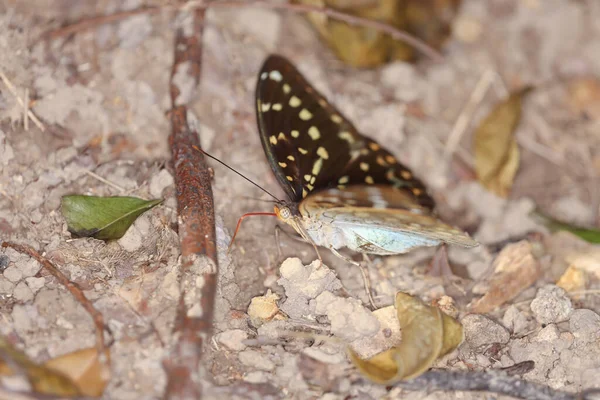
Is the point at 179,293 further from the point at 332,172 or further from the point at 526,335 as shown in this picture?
the point at 526,335

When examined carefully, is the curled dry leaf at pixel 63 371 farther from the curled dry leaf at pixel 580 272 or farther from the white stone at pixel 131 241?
the curled dry leaf at pixel 580 272

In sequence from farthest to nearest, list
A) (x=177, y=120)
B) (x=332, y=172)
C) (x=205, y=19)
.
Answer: (x=205, y=19), (x=332, y=172), (x=177, y=120)

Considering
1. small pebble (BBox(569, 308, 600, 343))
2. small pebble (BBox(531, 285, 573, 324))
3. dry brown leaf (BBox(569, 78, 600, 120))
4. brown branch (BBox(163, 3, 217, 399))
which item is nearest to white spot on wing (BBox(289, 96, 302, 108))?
brown branch (BBox(163, 3, 217, 399))

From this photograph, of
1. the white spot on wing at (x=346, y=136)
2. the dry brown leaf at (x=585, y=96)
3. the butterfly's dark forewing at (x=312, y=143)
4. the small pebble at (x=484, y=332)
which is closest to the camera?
the small pebble at (x=484, y=332)

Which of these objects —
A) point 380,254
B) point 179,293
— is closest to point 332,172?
point 380,254

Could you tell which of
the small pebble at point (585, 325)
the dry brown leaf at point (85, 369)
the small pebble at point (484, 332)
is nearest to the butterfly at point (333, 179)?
the small pebble at point (484, 332)

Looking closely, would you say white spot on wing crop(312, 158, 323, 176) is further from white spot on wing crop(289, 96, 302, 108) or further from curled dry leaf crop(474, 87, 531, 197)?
curled dry leaf crop(474, 87, 531, 197)
